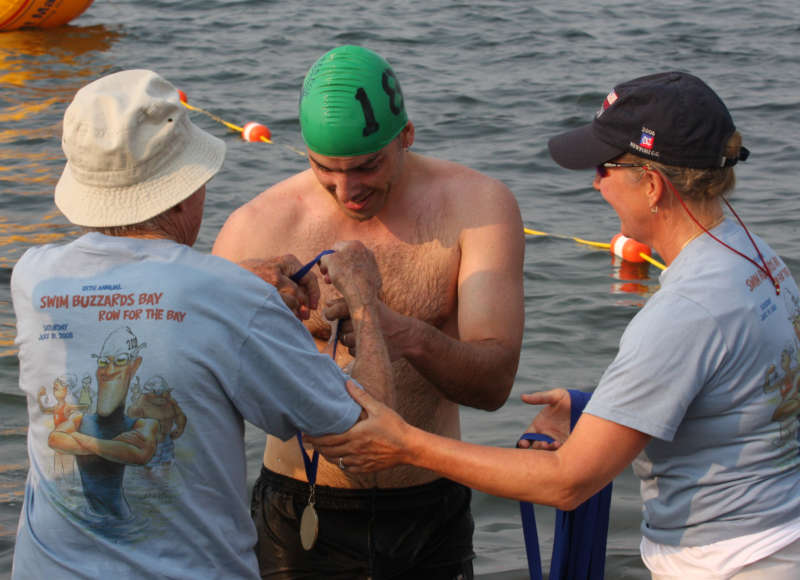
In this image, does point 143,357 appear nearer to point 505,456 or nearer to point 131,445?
point 131,445

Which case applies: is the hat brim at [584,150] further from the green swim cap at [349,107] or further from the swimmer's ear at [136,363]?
the swimmer's ear at [136,363]

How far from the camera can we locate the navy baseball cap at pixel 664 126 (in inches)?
96.4

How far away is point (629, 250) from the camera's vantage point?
26.6ft

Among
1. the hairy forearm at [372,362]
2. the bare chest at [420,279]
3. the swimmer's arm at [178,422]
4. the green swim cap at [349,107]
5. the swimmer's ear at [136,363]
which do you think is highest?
the green swim cap at [349,107]

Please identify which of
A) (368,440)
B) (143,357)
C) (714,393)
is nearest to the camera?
(143,357)

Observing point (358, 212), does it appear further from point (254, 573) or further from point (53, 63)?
point (53, 63)

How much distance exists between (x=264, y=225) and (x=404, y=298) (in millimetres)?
518

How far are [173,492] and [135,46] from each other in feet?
44.9

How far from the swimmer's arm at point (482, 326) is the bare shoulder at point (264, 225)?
557mm

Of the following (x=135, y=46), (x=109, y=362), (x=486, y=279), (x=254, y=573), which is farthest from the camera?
(x=135, y=46)

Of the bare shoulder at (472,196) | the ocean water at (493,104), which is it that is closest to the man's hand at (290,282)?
the bare shoulder at (472,196)

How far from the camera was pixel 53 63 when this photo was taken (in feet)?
45.8

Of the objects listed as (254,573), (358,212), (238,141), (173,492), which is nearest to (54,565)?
(173,492)

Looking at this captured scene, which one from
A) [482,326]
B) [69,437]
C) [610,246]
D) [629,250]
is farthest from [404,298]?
[610,246]
